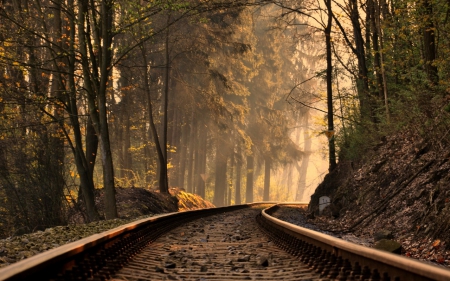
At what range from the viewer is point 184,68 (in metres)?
35.9

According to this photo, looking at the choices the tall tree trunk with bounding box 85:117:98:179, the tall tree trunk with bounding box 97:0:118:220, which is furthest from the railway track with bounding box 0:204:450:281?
the tall tree trunk with bounding box 85:117:98:179

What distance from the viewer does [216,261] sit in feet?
21.4

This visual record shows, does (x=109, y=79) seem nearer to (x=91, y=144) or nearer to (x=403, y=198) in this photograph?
(x=91, y=144)

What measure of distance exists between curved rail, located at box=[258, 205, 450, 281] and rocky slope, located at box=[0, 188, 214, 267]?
11.1ft

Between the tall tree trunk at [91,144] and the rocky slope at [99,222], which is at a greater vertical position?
the tall tree trunk at [91,144]

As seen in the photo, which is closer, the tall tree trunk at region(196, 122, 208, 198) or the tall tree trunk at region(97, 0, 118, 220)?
the tall tree trunk at region(97, 0, 118, 220)

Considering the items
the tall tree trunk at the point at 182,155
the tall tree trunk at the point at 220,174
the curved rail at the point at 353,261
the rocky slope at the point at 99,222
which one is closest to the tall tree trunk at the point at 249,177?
the tall tree trunk at the point at 220,174

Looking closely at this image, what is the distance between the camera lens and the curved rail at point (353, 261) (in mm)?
3334

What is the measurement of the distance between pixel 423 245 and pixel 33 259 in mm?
6012

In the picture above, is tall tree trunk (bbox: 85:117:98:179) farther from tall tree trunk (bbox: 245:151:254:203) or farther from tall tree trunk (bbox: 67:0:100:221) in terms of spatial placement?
tall tree trunk (bbox: 245:151:254:203)

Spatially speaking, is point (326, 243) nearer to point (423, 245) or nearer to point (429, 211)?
point (423, 245)

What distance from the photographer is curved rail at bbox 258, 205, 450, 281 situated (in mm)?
3334

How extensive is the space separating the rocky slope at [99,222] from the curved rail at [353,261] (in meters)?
3.39

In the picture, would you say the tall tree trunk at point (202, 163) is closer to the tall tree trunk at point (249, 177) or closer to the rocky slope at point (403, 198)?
the tall tree trunk at point (249, 177)
